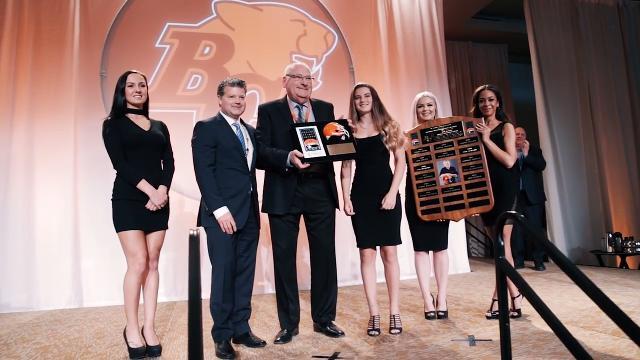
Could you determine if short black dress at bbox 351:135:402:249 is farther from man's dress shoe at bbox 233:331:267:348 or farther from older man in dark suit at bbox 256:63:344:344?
man's dress shoe at bbox 233:331:267:348

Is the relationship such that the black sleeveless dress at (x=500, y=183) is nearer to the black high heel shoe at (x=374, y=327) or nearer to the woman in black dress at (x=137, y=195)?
the black high heel shoe at (x=374, y=327)

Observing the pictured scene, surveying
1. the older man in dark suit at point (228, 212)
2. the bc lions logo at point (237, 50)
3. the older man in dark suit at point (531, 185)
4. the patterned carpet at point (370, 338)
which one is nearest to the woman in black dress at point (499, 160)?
the patterned carpet at point (370, 338)

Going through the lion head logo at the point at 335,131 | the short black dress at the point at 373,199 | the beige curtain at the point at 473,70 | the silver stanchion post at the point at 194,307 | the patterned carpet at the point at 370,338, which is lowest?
the patterned carpet at the point at 370,338

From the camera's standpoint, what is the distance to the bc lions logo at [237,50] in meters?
4.68

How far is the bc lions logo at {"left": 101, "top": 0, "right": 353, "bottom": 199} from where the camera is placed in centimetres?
461

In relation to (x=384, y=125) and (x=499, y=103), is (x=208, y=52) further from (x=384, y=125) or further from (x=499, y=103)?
(x=499, y=103)

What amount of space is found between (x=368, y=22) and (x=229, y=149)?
3.41 m

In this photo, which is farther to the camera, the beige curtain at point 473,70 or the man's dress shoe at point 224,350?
the beige curtain at point 473,70

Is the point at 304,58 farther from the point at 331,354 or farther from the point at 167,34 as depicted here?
the point at 331,354

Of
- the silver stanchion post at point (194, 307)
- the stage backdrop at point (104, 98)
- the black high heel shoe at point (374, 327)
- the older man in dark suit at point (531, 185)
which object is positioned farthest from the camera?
the older man in dark suit at point (531, 185)

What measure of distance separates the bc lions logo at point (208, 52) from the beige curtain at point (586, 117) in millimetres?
3501

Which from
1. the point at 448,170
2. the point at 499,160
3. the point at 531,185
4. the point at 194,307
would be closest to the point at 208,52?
the point at 448,170

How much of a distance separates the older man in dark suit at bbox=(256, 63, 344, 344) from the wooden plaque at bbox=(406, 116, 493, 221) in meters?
0.65

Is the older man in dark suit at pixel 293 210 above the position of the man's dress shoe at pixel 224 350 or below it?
above
